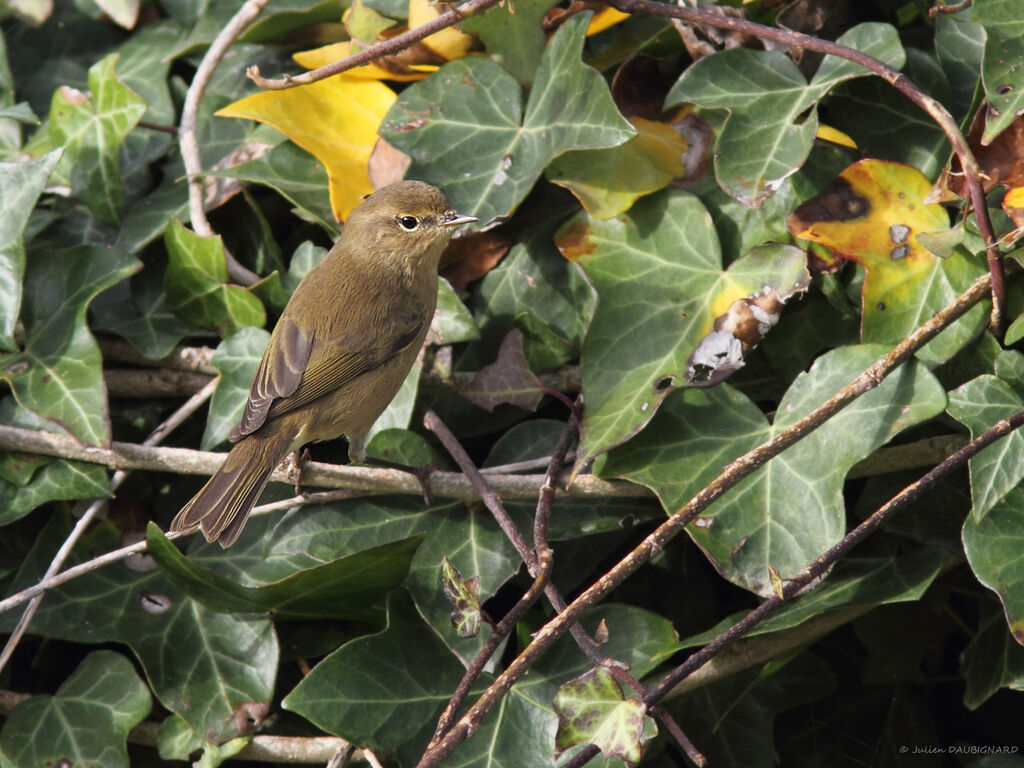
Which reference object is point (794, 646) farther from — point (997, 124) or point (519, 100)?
point (519, 100)

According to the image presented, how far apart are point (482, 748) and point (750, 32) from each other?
1.57 metres

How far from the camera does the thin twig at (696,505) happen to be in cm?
175

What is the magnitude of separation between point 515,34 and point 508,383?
0.85 m

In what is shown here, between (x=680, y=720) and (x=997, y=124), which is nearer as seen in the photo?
(x=997, y=124)

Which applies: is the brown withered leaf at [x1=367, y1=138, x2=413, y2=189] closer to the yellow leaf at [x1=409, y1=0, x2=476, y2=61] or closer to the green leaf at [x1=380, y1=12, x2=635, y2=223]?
the green leaf at [x1=380, y1=12, x2=635, y2=223]

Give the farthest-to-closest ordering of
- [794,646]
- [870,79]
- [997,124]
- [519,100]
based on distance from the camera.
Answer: [519,100]
[870,79]
[794,646]
[997,124]

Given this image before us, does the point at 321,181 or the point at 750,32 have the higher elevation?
the point at 750,32

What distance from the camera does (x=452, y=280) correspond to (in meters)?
2.65

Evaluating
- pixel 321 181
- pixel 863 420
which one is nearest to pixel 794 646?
pixel 863 420

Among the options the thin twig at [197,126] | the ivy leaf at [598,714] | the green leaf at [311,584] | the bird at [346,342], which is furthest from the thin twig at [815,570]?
the thin twig at [197,126]

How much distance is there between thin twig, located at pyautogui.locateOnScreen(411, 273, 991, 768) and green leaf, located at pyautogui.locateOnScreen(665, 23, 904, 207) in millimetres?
437

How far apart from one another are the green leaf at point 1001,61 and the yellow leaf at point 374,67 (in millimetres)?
1267

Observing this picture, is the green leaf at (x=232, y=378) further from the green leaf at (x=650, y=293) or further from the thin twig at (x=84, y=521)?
the green leaf at (x=650, y=293)

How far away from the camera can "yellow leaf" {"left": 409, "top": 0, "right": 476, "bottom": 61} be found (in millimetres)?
2568
